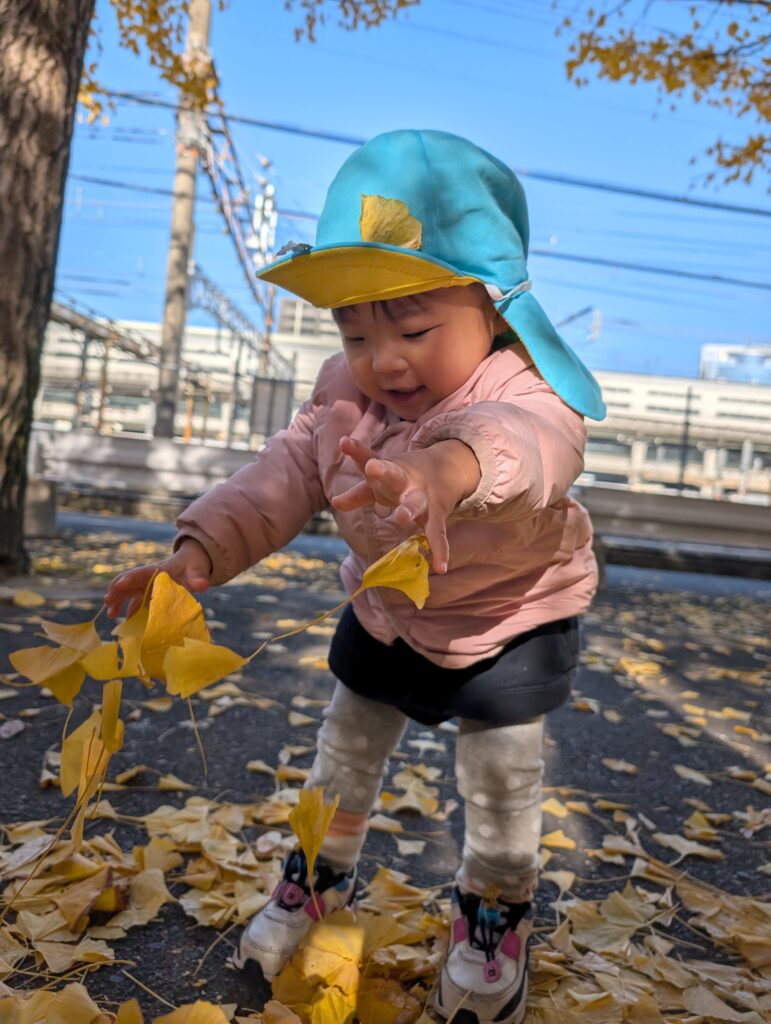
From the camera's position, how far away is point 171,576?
1.26 meters

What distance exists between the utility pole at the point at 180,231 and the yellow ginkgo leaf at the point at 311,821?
923 centimetres

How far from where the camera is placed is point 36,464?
6027 mm

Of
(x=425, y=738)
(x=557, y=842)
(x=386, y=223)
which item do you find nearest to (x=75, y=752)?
(x=386, y=223)

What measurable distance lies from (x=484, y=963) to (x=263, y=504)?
777 millimetres

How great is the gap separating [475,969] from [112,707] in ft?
2.31

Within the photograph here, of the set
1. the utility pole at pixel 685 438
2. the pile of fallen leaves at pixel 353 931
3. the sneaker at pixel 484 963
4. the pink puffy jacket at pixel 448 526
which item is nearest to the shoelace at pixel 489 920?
the sneaker at pixel 484 963

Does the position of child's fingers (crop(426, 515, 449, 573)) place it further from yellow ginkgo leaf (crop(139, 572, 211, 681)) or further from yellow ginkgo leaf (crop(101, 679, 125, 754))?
yellow ginkgo leaf (crop(101, 679, 125, 754))

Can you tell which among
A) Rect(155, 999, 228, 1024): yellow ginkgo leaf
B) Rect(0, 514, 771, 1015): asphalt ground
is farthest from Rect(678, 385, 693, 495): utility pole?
Rect(155, 999, 228, 1024): yellow ginkgo leaf

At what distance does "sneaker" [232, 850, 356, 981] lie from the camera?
1302 millimetres

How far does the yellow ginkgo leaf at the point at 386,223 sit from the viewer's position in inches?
45.8

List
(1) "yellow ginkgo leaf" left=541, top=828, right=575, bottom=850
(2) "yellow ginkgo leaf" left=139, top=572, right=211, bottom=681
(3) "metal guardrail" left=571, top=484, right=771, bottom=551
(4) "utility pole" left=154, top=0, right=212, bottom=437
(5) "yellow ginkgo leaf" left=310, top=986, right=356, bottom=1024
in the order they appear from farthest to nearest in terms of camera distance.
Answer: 1. (4) "utility pole" left=154, top=0, right=212, bottom=437
2. (3) "metal guardrail" left=571, top=484, right=771, bottom=551
3. (1) "yellow ginkgo leaf" left=541, top=828, right=575, bottom=850
4. (5) "yellow ginkgo leaf" left=310, top=986, right=356, bottom=1024
5. (2) "yellow ginkgo leaf" left=139, top=572, right=211, bottom=681

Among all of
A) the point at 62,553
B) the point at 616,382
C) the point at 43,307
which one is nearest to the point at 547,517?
the point at 43,307

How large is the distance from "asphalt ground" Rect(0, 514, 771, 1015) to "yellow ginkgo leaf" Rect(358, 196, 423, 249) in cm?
112

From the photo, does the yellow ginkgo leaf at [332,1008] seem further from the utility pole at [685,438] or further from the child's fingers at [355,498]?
the utility pole at [685,438]
